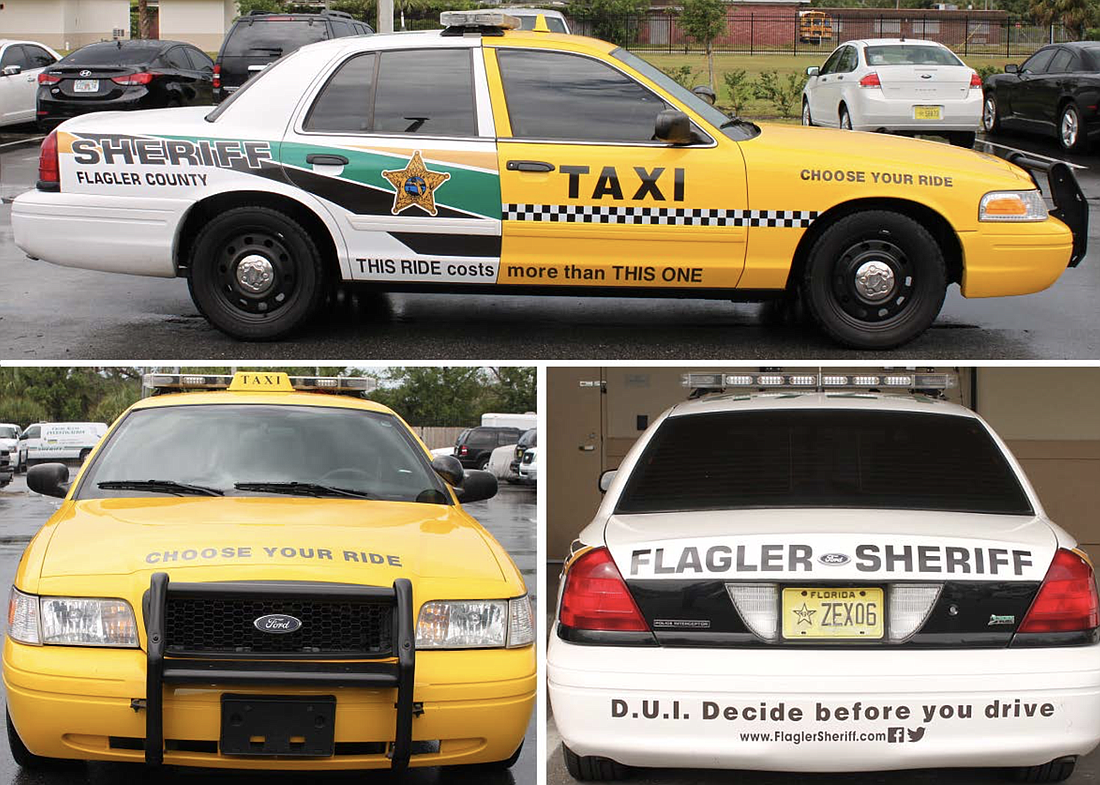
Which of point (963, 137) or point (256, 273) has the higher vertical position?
point (963, 137)

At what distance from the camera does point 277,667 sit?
3.74m

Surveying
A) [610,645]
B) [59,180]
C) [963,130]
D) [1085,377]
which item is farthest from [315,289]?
[963,130]

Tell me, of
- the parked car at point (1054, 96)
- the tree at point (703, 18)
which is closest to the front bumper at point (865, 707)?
the parked car at point (1054, 96)

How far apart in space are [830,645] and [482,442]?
65.4ft

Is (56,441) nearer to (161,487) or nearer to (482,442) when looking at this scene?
(482,442)

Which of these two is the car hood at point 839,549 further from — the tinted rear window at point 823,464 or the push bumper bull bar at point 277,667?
the push bumper bull bar at point 277,667

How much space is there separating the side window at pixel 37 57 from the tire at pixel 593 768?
63.2 ft

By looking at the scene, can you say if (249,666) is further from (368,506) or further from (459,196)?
(459,196)

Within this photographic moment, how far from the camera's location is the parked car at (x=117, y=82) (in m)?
18.1

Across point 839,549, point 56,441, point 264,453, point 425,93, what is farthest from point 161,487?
point 56,441

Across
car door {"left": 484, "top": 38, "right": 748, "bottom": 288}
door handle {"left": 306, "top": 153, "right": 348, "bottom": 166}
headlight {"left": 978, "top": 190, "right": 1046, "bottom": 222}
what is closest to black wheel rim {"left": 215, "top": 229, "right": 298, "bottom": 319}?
door handle {"left": 306, "top": 153, "right": 348, "bottom": 166}

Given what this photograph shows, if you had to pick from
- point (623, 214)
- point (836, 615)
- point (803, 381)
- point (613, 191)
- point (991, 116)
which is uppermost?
point (991, 116)

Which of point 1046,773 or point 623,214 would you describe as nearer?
point 1046,773

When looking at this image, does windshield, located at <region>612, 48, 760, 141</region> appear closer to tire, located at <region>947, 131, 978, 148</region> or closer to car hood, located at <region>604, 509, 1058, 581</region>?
car hood, located at <region>604, 509, 1058, 581</region>
